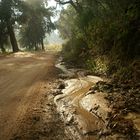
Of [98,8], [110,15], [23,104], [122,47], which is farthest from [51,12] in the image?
[23,104]

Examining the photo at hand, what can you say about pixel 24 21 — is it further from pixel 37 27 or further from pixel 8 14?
pixel 37 27

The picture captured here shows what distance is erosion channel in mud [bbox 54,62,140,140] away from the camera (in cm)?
553

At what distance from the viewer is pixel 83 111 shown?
22.7 feet

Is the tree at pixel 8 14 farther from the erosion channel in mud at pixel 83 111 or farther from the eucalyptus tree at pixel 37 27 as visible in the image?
the erosion channel in mud at pixel 83 111

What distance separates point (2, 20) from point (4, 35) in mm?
2923

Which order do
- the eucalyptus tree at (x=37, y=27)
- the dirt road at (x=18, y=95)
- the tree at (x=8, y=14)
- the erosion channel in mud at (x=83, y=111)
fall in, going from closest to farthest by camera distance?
the erosion channel in mud at (x=83, y=111) → the dirt road at (x=18, y=95) → the tree at (x=8, y=14) → the eucalyptus tree at (x=37, y=27)

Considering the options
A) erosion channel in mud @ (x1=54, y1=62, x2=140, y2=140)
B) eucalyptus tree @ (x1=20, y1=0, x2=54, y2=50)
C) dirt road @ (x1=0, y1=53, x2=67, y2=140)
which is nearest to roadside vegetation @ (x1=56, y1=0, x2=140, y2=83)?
erosion channel in mud @ (x1=54, y1=62, x2=140, y2=140)

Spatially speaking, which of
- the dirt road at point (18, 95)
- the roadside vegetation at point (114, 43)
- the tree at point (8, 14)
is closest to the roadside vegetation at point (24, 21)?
the tree at point (8, 14)

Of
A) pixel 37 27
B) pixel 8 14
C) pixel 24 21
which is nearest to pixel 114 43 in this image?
pixel 8 14

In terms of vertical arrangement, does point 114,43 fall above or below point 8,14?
below

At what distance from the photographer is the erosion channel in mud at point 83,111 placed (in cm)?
553

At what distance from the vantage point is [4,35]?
126 ft

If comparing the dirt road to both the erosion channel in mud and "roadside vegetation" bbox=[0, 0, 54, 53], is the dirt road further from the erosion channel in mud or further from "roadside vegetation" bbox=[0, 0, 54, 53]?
"roadside vegetation" bbox=[0, 0, 54, 53]

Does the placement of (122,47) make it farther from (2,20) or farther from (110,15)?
(2,20)
